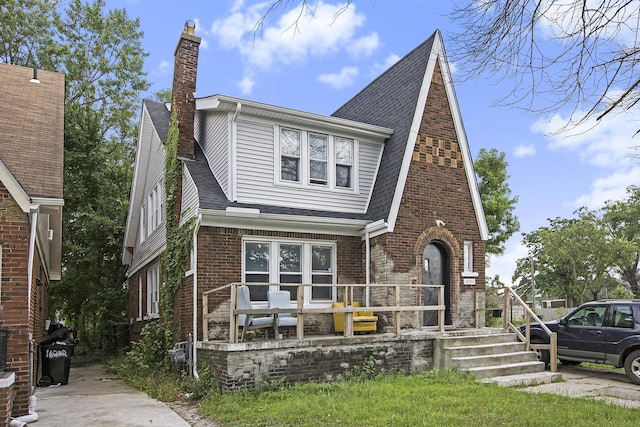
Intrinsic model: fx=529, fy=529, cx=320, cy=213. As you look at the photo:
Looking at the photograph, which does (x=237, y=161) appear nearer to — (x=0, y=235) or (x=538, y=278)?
(x=0, y=235)

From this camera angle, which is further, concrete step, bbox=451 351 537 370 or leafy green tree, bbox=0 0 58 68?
leafy green tree, bbox=0 0 58 68

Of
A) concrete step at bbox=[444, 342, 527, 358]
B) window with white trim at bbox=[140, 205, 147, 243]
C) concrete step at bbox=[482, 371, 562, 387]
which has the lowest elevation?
concrete step at bbox=[482, 371, 562, 387]

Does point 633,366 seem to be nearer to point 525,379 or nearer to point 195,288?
point 525,379

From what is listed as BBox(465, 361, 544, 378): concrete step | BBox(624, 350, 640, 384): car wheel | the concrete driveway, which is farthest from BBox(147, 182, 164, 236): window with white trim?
BBox(624, 350, 640, 384): car wheel

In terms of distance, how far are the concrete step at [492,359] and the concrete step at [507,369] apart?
9 centimetres

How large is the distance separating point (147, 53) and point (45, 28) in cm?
500

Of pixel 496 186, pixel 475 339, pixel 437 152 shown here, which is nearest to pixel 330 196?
pixel 437 152

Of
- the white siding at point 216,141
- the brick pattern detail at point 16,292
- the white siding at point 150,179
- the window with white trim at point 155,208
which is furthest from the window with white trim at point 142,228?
the brick pattern detail at point 16,292

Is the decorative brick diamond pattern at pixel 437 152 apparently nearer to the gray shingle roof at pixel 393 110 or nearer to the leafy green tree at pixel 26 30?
the gray shingle roof at pixel 393 110

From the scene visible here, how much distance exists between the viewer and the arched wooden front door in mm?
13352

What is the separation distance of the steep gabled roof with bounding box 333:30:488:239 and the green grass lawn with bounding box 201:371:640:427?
14.3 feet

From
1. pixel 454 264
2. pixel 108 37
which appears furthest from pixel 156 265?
pixel 108 37

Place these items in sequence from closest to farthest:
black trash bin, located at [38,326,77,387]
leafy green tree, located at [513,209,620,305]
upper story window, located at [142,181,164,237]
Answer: black trash bin, located at [38,326,77,387], upper story window, located at [142,181,164,237], leafy green tree, located at [513,209,620,305]

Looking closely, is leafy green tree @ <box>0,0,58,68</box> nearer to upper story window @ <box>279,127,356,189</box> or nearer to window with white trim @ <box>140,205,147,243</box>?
window with white trim @ <box>140,205,147,243</box>
